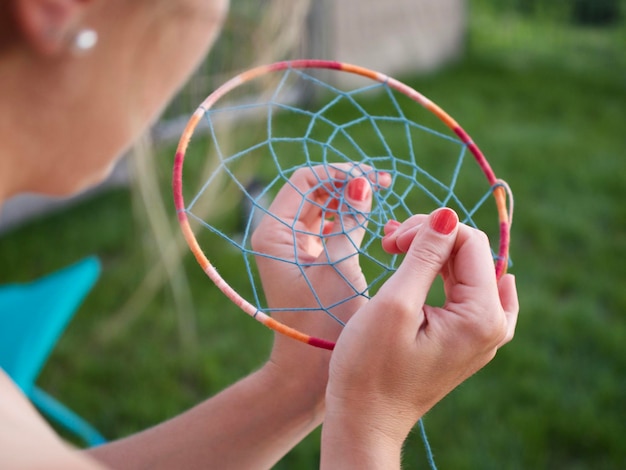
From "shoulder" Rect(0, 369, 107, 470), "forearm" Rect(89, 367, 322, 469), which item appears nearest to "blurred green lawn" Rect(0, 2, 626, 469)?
"forearm" Rect(89, 367, 322, 469)

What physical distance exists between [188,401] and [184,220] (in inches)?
56.1

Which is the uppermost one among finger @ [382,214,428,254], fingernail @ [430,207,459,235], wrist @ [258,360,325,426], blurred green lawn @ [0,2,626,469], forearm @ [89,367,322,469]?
fingernail @ [430,207,459,235]

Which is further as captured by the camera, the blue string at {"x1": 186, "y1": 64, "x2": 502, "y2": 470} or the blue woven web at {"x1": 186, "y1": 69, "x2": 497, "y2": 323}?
the blue woven web at {"x1": 186, "y1": 69, "x2": 497, "y2": 323}

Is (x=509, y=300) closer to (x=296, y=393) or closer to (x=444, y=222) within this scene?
(x=444, y=222)

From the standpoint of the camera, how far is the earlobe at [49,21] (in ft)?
2.23

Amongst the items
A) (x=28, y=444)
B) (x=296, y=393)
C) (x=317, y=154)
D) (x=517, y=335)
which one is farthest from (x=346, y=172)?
(x=317, y=154)

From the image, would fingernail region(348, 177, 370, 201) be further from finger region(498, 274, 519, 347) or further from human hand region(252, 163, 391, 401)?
finger region(498, 274, 519, 347)

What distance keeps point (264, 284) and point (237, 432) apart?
0.19m

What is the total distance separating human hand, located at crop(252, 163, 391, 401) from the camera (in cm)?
87

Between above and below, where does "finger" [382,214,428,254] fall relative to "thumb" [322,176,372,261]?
above

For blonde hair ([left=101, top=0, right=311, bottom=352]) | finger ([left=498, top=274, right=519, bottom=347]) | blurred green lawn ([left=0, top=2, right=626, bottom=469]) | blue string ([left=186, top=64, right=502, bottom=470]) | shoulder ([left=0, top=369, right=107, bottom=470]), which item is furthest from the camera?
blurred green lawn ([left=0, top=2, right=626, bottom=469])

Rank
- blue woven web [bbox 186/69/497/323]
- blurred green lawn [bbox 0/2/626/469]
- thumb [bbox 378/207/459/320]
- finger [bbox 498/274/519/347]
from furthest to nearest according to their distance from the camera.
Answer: blue woven web [bbox 186/69/497/323]
blurred green lawn [bbox 0/2/626/469]
finger [bbox 498/274/519/347]
thumb [bbox 378/207/459/320]

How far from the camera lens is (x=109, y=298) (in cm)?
255

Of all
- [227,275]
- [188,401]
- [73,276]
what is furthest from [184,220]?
[227,275]
